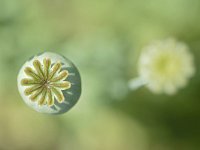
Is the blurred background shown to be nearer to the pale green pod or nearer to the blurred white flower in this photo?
the blurred white flower

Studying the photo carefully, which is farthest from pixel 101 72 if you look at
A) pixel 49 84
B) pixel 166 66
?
pixel 49 84

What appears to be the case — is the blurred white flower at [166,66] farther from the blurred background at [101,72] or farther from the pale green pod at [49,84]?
the pale green pod at [49,84]

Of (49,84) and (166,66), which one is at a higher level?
(166,66)

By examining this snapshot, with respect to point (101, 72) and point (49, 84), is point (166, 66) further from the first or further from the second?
point (49, 84)

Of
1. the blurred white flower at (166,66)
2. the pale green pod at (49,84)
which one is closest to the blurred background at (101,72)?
the blurred white flower at (166,66)

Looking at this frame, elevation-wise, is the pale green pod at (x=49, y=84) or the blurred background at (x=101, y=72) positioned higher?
the blurred background at (x=101, y=72)

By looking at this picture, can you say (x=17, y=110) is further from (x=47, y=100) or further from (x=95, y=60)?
(x=47, y=100)
